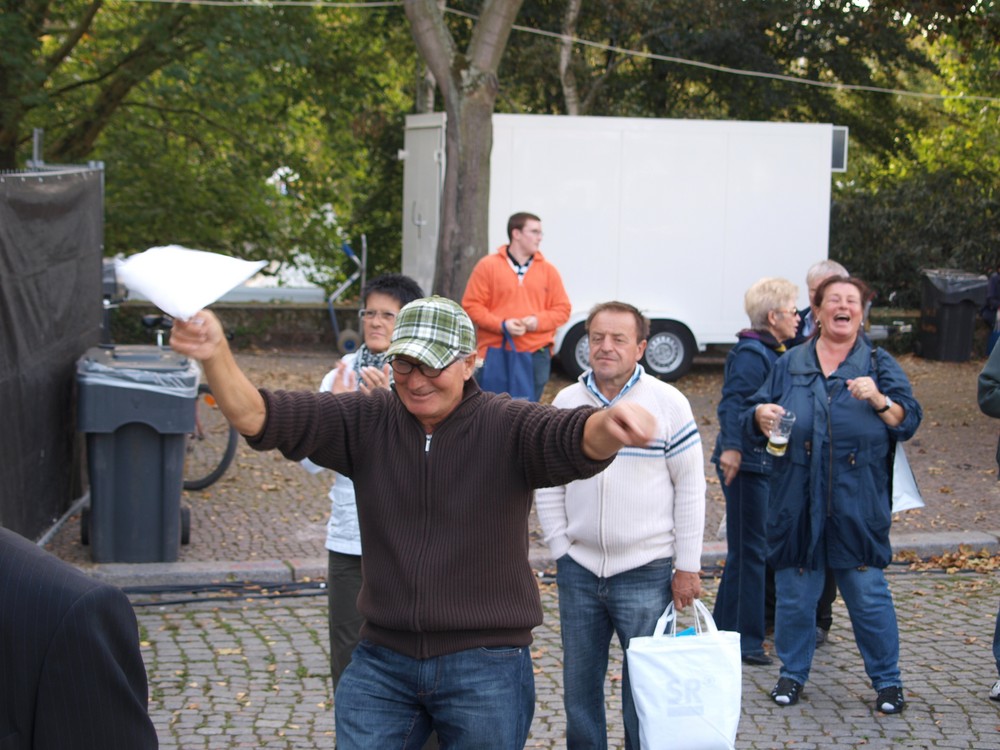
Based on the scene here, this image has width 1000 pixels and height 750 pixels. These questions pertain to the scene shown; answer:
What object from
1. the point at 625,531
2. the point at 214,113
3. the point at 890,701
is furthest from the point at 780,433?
the point at 214,113

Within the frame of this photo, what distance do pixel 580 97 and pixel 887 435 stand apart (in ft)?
55.8

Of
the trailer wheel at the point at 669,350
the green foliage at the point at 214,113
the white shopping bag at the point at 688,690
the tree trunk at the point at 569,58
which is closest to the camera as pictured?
the white shopping bag at the point at 688,690

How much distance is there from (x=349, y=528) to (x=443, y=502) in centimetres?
126

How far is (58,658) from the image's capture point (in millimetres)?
1811

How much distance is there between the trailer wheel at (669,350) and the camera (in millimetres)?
16406

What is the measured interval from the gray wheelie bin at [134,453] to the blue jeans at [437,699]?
454 cm

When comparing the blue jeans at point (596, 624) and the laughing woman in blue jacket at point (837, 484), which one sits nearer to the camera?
the blue jeans at point (596, 624)

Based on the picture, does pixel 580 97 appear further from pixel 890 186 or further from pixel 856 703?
pixel 856 703

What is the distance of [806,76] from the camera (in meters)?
22.5

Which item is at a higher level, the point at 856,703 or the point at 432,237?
the point at 432,237

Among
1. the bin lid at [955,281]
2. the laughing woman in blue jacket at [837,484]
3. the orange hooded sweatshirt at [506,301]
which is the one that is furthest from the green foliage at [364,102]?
the laughing woman in blue jacket at [837,484]

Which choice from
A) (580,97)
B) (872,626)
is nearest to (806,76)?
(580,97)

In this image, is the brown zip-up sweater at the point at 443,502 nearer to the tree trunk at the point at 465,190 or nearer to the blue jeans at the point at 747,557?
the blue jeans at the point at 747,557

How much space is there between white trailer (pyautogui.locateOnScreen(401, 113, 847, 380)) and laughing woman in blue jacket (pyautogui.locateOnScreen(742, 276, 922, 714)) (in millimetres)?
10122
